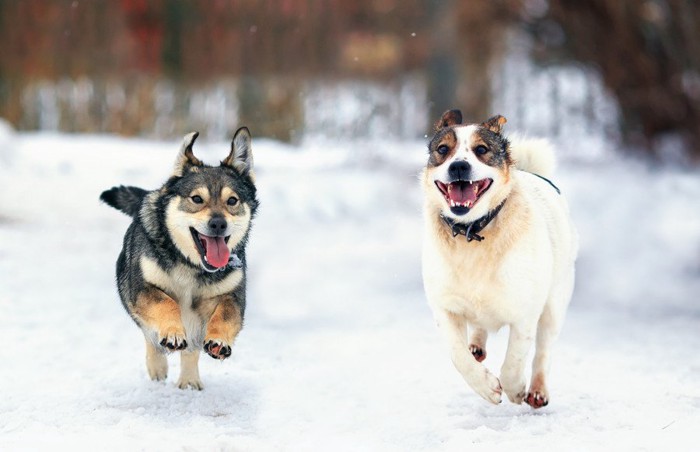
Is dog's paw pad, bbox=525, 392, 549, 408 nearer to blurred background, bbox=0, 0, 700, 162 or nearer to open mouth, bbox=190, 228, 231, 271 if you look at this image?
open mouth, bbox=190, 228, 231, 271

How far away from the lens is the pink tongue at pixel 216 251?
4688 mm

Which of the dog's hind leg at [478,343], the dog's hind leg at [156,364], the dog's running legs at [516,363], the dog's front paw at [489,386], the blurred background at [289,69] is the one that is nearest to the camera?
the dog's front paw at [489,386]

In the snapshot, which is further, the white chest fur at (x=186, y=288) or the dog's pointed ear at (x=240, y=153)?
the dog's pointed ear at (x=240, y=153)

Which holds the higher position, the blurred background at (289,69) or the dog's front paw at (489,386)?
the blurred background at (289,69)

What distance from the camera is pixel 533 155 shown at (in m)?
5.63

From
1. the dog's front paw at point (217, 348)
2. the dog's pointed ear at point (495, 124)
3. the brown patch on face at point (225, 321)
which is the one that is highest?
the dog's pointed ear at point (495, 124)

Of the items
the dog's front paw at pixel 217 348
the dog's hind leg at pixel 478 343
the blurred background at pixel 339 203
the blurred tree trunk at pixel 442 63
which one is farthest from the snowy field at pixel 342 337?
the blurred tree trunk at pixel 442 63

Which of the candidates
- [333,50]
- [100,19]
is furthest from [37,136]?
[333,50]

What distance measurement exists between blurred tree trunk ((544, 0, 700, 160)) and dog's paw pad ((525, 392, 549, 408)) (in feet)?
26.3

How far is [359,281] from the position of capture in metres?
9.45

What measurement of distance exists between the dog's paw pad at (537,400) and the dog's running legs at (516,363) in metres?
0.04

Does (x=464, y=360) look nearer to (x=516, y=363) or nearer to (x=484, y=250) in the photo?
(x=516, y=363)

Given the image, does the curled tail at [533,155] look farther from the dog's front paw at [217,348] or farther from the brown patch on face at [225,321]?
the dog's front paw at [217,348]

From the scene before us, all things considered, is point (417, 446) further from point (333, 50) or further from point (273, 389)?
point (333, 50)
